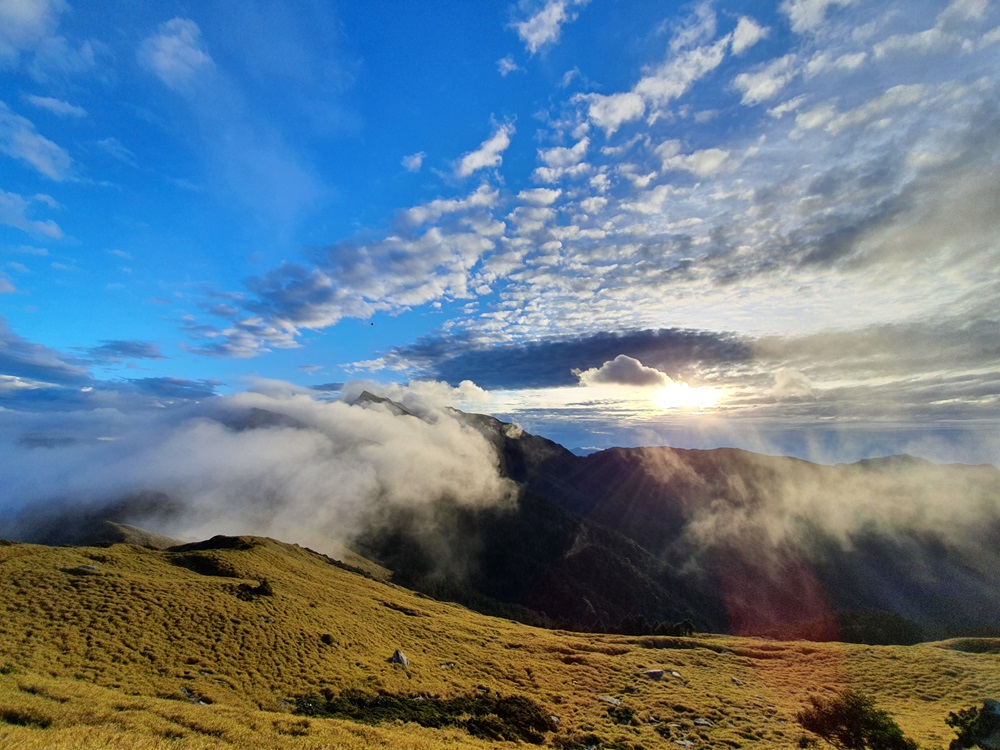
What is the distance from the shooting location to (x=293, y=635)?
42.7 meters

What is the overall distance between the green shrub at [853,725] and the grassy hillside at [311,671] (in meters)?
1.73

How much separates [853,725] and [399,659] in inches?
1551

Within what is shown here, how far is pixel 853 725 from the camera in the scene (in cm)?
3338

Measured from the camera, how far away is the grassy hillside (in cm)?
2145

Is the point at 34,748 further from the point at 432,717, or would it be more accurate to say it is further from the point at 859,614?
the point at 859,614

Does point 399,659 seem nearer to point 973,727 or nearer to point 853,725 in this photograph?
point 853,725

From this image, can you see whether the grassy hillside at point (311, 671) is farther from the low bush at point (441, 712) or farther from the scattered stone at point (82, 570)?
the low bush at point (441, 712)

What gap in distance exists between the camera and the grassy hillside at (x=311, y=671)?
21.5 metres

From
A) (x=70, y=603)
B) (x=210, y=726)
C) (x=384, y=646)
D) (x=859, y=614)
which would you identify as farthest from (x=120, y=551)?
(x=859, y=614)

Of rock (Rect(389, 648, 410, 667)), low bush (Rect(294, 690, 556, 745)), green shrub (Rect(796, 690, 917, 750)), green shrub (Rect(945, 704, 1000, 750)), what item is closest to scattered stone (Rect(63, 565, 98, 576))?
low bush (Rect(294, 690, 556, 745))

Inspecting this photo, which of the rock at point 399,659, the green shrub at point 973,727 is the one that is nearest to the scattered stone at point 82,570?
the rock at point 399,659

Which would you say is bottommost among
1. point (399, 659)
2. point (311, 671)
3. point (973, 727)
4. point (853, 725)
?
point (399, 659)

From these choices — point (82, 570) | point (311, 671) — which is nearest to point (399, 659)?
point (311, 671)

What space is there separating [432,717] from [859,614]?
21640cm
